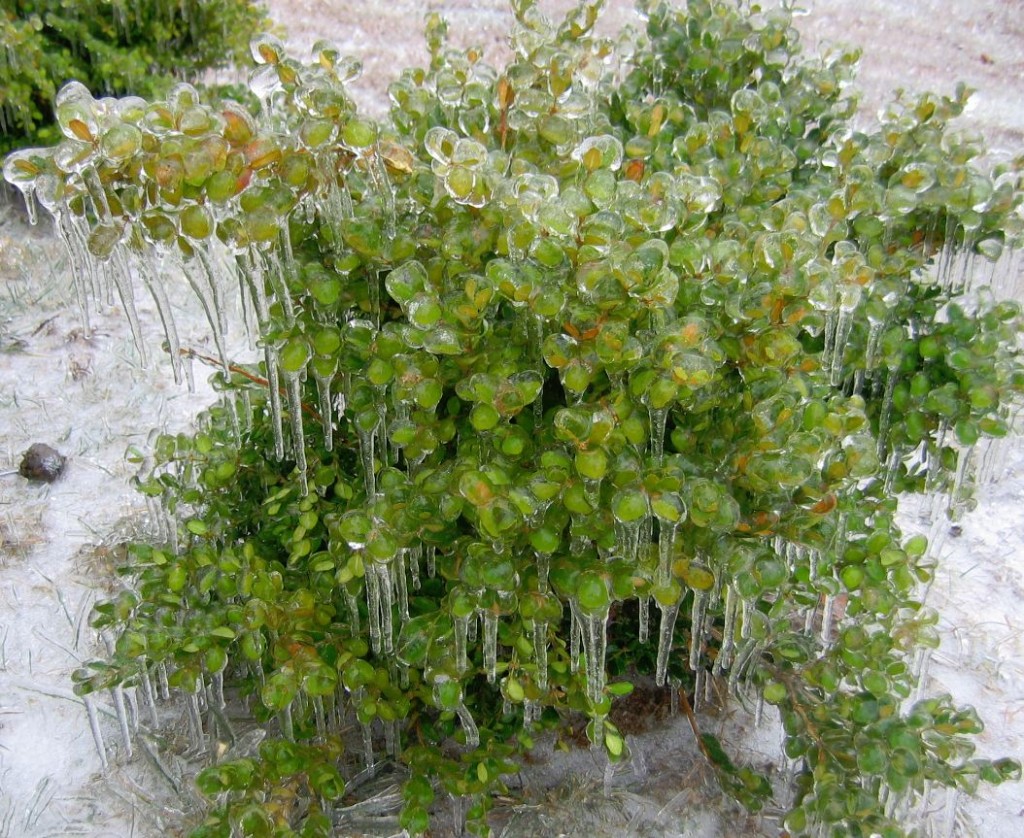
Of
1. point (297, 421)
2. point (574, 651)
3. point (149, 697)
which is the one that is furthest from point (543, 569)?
point (149, 697)

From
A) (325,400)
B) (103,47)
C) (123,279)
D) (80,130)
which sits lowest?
(325,400)

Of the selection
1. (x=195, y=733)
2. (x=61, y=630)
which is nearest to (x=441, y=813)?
(x=195, y=733)

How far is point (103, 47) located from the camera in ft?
14.5

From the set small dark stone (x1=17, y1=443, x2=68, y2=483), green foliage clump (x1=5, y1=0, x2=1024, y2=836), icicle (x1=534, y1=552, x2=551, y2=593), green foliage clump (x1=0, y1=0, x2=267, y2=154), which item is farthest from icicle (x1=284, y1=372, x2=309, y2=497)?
green foliage clump (x1=0, y1=0, x2=267, y2=154)

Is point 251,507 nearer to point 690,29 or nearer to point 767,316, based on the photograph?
point 767,316

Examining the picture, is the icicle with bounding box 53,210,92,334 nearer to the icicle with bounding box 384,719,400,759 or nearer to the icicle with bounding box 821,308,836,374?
the icicle with bounding box 384,719,400,759

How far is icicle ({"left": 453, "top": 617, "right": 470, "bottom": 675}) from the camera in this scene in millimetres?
1647

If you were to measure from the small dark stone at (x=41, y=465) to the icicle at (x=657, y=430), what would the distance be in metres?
2.48

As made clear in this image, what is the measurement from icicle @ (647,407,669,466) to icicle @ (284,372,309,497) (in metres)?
0.64

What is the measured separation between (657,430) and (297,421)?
→ 699 mm

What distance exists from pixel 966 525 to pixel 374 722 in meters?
2.29

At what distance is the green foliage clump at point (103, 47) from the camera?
4133 mm

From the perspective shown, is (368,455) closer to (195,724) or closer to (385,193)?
(385,193)

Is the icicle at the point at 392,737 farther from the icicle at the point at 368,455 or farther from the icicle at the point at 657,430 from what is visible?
the icicle at the point at 657,430
